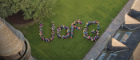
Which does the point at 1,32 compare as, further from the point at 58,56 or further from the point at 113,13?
the point at 113,13

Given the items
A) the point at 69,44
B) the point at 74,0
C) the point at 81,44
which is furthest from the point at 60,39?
the point at 74,0

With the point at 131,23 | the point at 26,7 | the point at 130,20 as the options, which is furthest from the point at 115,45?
the point at 26,7

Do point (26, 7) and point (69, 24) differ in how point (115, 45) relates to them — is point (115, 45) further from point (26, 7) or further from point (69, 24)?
point (26, 7)

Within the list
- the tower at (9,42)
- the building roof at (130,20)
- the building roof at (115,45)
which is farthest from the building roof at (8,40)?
the building roof at (130,20)

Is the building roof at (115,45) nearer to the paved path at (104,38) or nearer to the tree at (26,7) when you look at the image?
the paved path at (104,38)

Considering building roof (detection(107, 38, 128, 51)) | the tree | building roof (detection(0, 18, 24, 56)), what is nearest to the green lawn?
the tree

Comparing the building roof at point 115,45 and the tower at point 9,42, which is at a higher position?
the tower at point 9,42
